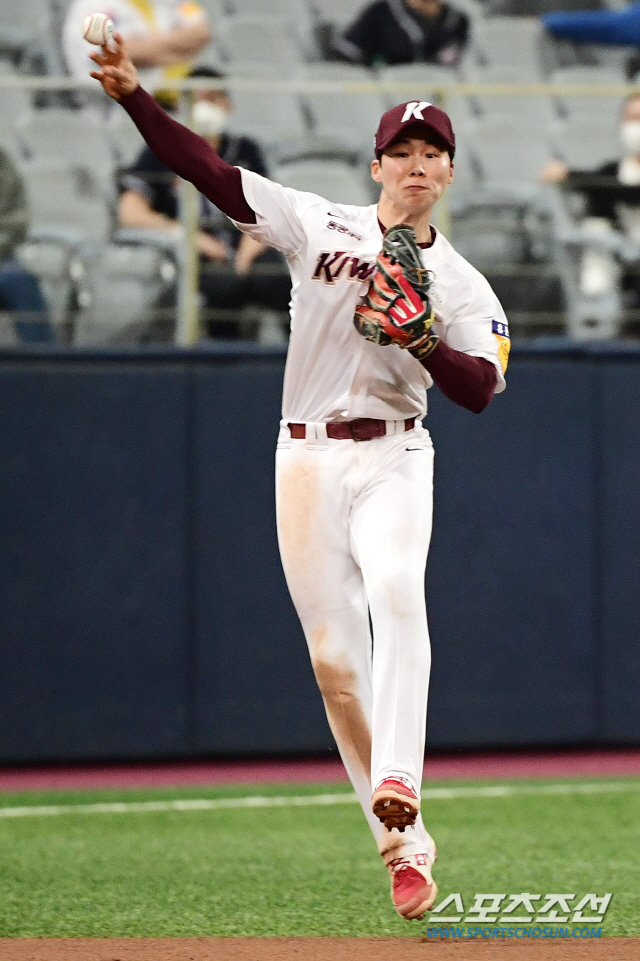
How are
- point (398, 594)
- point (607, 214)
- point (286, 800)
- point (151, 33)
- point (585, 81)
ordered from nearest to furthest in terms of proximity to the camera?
point (398, 594) → point (286, 800) → point (607, 214) → point (151, 33) → point (585, 81)

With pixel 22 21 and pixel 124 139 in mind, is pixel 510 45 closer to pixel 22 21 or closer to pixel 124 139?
pixel 22 21

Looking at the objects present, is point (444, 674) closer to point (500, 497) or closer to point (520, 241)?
point (500, 497)

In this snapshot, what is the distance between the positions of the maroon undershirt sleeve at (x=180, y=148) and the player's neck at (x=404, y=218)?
1.29ft

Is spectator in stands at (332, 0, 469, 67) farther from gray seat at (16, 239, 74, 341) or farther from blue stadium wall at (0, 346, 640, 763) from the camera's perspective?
gray seat at (16, 239, 74, 341)

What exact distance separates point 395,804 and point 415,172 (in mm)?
1499

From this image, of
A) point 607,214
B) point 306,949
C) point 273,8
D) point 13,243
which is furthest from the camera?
point 273,8

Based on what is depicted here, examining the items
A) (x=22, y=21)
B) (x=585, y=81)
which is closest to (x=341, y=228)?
(x=22, y=21)

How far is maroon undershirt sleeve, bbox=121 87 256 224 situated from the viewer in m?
3.41

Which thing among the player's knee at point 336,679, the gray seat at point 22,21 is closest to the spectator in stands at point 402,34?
the gray seat at point 22,21

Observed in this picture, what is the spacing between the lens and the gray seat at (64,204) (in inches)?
253

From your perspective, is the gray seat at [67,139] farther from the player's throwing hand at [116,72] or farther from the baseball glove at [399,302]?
the baseball glove at [399,302]

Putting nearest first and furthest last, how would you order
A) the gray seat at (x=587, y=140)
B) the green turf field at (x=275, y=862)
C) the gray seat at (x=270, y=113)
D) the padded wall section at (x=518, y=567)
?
the green turf field at (x=275, y=862), the padded wall section at (x=518, y=567), the gray seat at (x=587, y=140), the gray seat at (x=270, y=113)

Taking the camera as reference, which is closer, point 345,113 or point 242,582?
point 242,582

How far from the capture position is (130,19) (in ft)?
25.2
